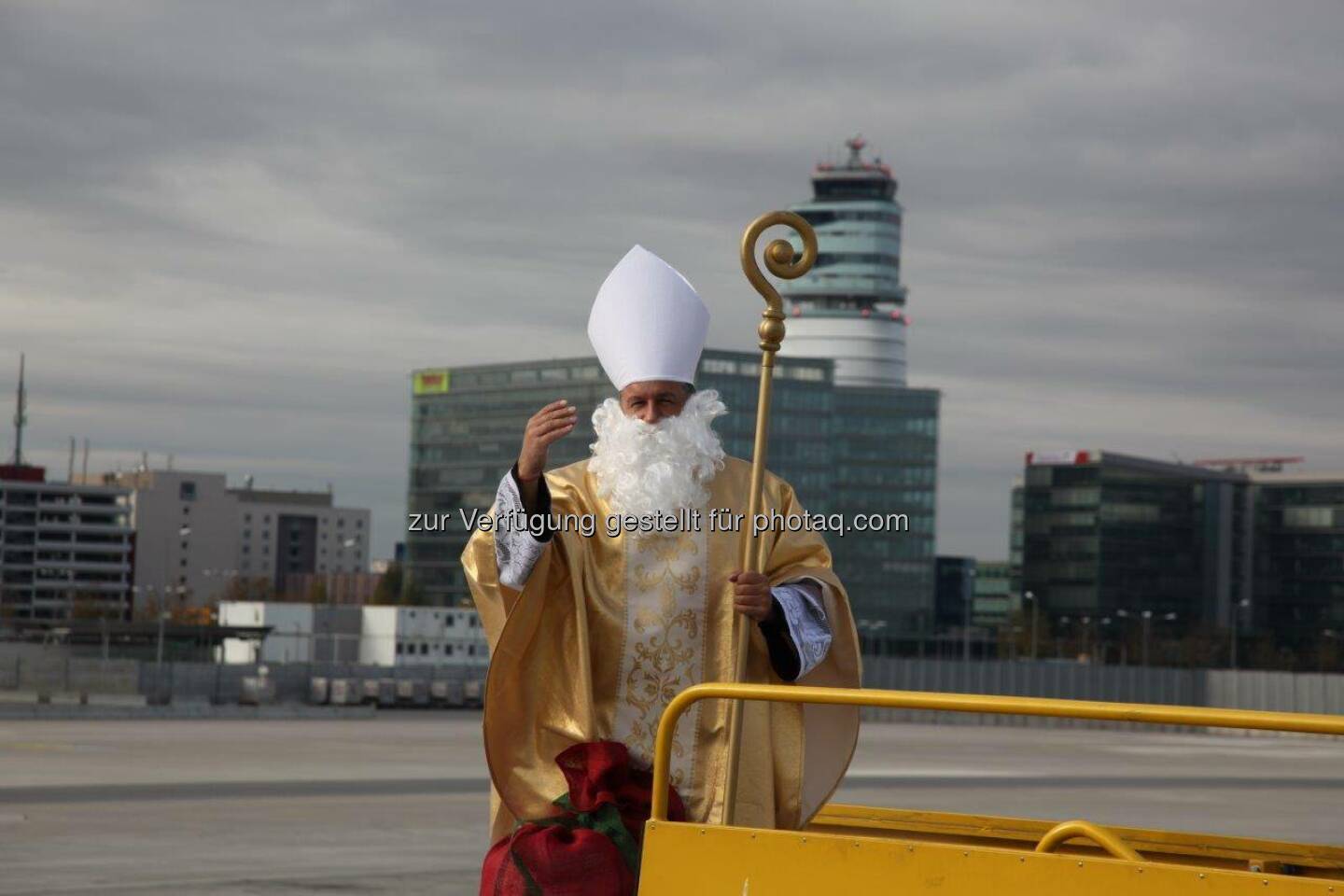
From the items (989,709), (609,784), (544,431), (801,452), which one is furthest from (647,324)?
(801,452)

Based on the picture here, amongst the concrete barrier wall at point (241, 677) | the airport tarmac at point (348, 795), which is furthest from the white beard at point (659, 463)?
the concrete barrier wall at point (241, 677)

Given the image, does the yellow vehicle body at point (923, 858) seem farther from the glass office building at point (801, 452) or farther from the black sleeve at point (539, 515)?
the glass office building at point (801, 452)

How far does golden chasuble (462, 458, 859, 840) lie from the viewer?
5.00m

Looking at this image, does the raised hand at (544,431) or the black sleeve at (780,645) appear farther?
the black sleeve at (780,645)

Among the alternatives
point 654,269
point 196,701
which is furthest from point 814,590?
point 196,701

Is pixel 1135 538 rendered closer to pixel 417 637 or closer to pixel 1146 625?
pixel 1146 625

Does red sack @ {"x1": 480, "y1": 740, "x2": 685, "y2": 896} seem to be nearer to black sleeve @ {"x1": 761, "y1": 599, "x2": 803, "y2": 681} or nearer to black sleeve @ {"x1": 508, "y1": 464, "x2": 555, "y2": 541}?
black sleeve @ {"x1": 761, "y1": 599, "x2": 803, "y2": 681}

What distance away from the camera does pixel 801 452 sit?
13950 centimetres

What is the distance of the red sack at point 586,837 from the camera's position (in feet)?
Answer: 15.4

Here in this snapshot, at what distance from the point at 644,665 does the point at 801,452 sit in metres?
135

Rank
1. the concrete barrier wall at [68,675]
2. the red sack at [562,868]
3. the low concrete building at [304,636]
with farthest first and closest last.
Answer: the low concrete building at [304,636] < the concrete barrier wall at [68,675] < the red sack at [562,868]

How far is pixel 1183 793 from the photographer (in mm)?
26406

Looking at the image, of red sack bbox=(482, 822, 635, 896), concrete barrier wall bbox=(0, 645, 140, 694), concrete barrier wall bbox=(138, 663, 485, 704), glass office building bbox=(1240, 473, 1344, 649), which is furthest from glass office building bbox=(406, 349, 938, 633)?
red sack bbox=(482, 822, 635, 896)

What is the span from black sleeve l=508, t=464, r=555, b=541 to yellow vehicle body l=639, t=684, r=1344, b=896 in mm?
606
